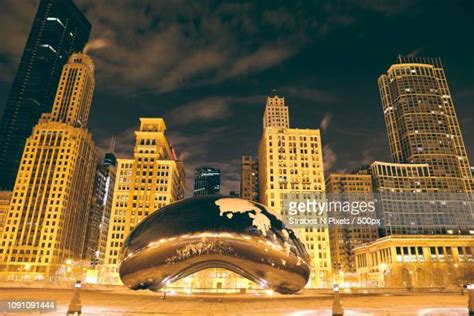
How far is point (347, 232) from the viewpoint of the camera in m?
172

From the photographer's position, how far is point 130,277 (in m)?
17.6

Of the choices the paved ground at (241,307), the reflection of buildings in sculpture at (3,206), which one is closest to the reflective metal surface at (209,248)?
the paved ground at (241,307)

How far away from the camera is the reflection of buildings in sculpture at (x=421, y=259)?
97.9 meters

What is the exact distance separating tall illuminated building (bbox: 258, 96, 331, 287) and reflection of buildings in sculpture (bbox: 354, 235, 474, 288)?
A: 21.7 metres

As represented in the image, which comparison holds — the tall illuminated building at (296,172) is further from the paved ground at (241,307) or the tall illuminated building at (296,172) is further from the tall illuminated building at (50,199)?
the tall illuminated building at (50,199)

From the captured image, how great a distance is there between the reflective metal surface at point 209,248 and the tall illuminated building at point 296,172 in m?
89.9

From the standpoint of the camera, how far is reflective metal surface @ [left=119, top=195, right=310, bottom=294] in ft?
55.4

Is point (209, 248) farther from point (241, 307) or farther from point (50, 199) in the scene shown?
point (50, 199)

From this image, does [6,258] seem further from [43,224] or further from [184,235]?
[184,235]

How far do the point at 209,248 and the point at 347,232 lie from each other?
171m

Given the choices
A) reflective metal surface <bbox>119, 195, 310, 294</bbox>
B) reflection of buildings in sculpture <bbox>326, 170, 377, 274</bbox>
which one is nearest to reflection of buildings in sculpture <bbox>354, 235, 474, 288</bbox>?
reflection of buildings in sculpture <bbox>326, 170, 377, 274</bbox>

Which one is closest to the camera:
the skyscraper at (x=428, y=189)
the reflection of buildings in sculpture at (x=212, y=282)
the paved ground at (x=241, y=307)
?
the paved ground at (x=241, y=307)

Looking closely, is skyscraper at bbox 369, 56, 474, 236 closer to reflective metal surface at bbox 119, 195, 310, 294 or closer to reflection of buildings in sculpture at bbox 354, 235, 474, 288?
reflection of buildings in sculpture at bbox 354, 235, 474, 288

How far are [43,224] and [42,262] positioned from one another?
15187mm
